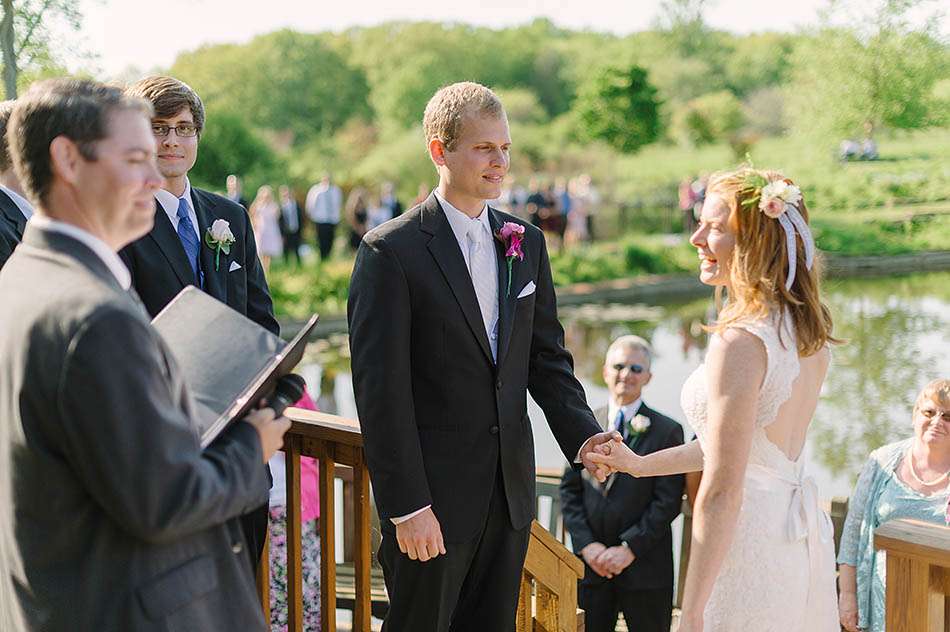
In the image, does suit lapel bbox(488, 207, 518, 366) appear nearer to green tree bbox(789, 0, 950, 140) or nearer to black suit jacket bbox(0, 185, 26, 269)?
black suit jacket bbox(0, 185, 26, 269)

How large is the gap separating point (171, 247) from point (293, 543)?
0.91m

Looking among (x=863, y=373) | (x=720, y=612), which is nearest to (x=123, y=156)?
(x=720, y=612)

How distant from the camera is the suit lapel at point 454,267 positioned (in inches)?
110

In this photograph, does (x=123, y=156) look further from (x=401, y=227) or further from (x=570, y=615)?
(x=570, y=615)

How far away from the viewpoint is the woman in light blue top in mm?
3809

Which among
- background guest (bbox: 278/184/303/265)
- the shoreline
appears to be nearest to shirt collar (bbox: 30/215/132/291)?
the shoreline

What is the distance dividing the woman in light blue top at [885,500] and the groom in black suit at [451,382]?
4.92ft

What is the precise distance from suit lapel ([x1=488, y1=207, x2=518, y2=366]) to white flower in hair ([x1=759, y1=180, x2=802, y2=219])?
660mm

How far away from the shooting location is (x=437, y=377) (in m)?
2.79

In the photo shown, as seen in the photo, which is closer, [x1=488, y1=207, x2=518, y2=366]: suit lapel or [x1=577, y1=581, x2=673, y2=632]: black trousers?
[x1=488, y1=207, x2=518, y2=366]: suit lapel

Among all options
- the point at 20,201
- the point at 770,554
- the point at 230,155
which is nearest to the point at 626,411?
the point at 770,554

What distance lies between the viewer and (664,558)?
14.9 ft

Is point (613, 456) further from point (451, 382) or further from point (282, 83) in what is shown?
point (282, 83)

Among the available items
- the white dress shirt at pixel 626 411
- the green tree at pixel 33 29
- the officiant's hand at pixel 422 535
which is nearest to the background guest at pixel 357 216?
the green tree at pixel 33 29
